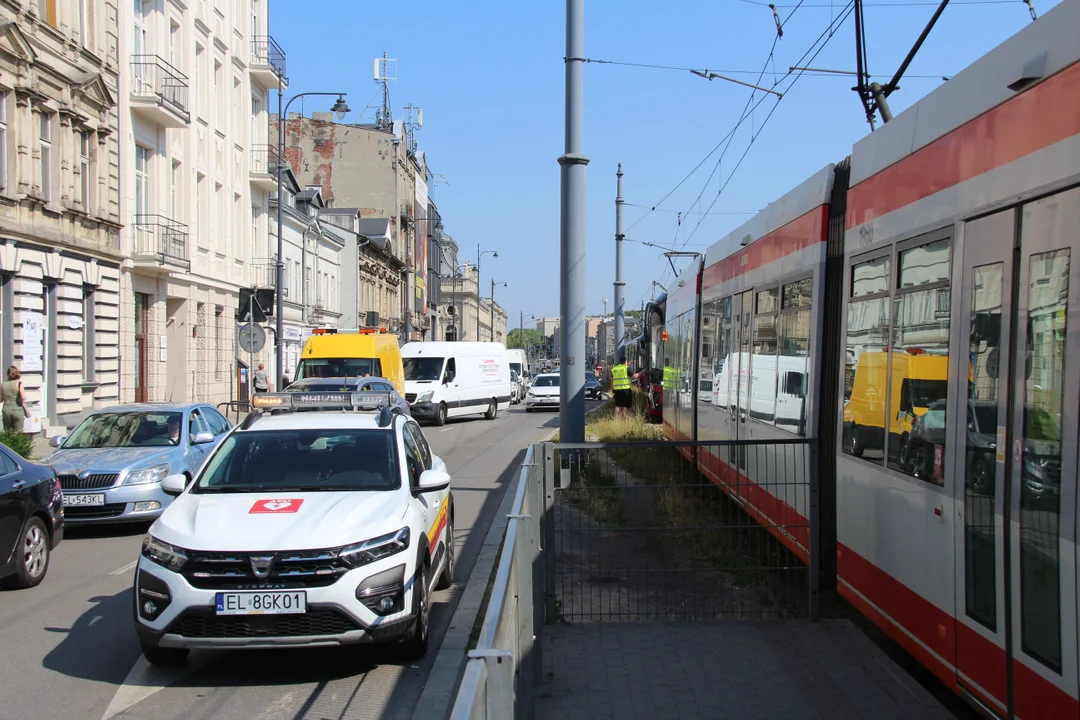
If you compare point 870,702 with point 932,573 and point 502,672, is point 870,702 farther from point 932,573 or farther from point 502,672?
point 502,672

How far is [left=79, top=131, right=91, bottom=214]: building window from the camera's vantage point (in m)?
25.1

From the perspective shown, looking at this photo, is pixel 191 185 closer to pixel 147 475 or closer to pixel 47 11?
pixel 47 11

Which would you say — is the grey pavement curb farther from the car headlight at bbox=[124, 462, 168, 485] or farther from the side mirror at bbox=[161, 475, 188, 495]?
the car headlight at bbox=[124, 462, 168, 485]

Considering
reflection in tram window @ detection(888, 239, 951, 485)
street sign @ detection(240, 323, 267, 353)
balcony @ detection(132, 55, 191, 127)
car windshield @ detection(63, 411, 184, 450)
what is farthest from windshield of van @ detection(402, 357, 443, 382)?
reflection in tram window @ detection(888, 239, 951, 485)

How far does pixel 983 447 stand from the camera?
4594mm

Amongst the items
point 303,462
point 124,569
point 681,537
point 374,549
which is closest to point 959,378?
point 681,537

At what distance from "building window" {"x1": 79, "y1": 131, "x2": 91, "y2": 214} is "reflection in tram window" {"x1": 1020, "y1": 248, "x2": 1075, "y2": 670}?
24.9 metres

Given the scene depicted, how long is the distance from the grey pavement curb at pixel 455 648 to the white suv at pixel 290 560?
0.28 meters

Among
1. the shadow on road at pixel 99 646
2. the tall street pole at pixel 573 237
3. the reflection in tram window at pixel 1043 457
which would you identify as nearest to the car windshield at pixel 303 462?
the shadow on road at pixel 99 646

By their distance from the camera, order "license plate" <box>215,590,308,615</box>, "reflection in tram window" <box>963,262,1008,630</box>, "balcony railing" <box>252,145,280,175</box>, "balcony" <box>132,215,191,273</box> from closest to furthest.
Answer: "reflection in tram window" <box>963,262,1008,630</box>, "license plate" <box>215,590,308,615</box>, "balcony" <box>132,215,191,273</box>, "balcony railing" <box>252,145,280,175</box>

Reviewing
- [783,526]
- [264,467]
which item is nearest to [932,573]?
[783,526]

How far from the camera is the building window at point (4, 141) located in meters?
21.6

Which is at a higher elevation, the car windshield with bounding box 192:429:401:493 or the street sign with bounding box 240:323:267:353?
the street sign with bounding box 240:323:267:353

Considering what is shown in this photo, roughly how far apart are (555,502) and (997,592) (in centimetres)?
350
